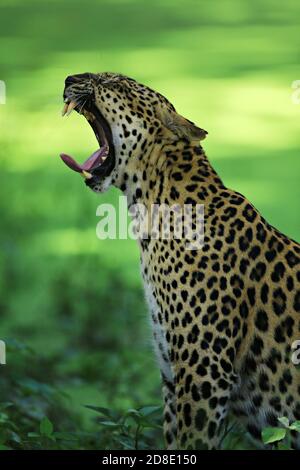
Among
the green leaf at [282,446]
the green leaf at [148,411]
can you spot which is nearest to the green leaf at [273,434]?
the green leaf at [282,446]

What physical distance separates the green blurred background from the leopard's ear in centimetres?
76

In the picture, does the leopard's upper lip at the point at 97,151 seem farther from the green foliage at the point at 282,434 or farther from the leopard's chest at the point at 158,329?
the green foliage at the point at 282,434

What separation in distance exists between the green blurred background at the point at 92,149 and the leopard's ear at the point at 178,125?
0.76 meters

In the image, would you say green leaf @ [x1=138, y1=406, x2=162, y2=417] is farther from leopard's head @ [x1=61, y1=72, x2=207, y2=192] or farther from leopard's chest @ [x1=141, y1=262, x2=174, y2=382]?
leopard's head @ [x1=61, y1=72, x2=207, y2=192]

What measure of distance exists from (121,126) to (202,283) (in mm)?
654

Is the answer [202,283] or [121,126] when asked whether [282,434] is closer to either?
[202,283]

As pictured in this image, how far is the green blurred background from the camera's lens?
739 centimetres

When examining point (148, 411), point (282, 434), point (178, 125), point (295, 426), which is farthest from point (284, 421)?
point (178, 125)

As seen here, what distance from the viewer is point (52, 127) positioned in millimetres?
10164

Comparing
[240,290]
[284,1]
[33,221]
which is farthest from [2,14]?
[240,290]

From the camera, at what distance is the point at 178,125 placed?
17.6 ft

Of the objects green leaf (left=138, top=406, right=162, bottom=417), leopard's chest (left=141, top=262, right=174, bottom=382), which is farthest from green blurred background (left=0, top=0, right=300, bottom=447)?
green leaf (left=138, top=406, right=162, bottom=417)

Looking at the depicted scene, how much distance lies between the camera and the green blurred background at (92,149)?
739 cm
